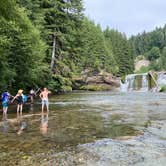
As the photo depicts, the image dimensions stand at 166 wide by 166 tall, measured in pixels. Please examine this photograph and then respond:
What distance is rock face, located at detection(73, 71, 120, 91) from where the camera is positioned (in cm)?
6819

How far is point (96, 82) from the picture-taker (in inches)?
2901

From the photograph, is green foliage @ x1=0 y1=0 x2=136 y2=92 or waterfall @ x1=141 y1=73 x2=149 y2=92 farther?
waterfall @ x1=141 y1=73 x2=149 y2=92

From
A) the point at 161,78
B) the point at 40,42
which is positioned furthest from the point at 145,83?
the point at 40,42

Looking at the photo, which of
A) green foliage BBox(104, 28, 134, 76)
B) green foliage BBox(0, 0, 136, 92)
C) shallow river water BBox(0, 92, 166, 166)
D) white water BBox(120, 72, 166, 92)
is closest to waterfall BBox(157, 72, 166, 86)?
white water BBox(120, 72, 166, 92)

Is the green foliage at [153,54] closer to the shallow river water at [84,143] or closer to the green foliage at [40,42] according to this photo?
the green foliage at [40,42]

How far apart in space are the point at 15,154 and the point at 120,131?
5.31 m

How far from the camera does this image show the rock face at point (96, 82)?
224 feet

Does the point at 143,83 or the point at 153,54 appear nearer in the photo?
the point at 143,83

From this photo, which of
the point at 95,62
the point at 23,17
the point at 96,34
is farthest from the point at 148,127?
the point at 96,34

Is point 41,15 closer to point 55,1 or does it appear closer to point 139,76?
point 55,1

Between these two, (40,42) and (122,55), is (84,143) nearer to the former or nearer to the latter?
(40,42)

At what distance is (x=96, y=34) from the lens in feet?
293

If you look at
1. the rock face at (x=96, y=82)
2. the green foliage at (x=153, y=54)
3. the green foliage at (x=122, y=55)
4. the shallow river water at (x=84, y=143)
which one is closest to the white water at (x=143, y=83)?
the rock face at (x=96, y=82)

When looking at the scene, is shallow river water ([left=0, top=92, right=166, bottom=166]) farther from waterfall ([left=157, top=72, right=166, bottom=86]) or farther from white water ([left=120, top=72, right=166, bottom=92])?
waterfall ([left=157, top=72, right=166, bottom=86])
